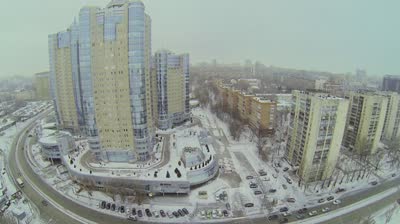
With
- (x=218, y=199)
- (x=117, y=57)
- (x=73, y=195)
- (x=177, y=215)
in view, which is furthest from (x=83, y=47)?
(x=218, y=199)

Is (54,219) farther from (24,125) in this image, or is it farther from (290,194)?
(24,125)

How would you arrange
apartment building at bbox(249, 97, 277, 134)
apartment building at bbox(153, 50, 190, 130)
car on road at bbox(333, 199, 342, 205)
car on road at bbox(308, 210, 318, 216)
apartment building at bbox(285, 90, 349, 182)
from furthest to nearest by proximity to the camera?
apartment building at bbox(153, 50, 190, 130), apartment building at bbox(249, 97, 277, 134), apartment building at bbox(285, 90, 349, 182), car on road at bbox(333, 199, 342, 205), car on road at bbox(308, 210, 318, 216)

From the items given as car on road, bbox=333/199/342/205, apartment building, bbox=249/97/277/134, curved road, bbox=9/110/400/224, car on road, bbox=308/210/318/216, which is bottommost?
curved road, bbox=9/110/400/224

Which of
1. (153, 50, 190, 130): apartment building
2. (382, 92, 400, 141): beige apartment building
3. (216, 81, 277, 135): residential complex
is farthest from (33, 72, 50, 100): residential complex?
(382, 92, 400, 141): beige apartment building

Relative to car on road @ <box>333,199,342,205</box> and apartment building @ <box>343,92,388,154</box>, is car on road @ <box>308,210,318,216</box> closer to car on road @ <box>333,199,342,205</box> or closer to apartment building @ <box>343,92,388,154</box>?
car on road @ <box>333,199,342,205</box>

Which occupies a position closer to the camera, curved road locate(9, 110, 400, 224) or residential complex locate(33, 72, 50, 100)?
curved road locate(9, 110, 400, 224)

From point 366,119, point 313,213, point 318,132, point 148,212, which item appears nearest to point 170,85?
point 148,212
